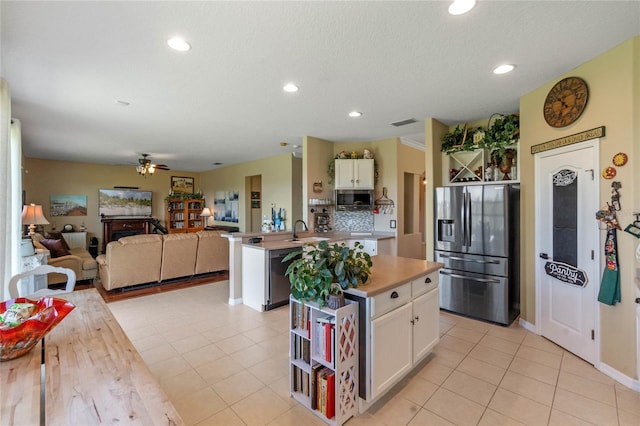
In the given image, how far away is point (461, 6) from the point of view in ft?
5.83

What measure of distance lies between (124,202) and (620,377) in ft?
34.3

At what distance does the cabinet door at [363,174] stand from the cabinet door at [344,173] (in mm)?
73

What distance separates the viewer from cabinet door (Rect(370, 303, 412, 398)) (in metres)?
1.89

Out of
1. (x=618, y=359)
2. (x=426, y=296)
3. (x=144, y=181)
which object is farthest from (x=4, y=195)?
(x=144, y=181)

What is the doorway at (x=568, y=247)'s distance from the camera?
2510mm

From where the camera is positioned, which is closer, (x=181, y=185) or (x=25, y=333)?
(x=25, y=333)

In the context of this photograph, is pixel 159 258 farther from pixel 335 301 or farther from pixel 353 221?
pixel 335 301

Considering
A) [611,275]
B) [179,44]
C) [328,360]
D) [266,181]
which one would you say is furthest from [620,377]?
[266,181]

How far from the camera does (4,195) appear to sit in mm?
2561

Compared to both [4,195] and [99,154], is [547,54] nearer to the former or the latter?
[4,195]

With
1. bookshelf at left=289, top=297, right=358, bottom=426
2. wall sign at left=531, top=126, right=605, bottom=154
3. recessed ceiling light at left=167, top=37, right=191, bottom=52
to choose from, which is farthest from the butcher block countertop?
recessed ceiling light at left=167, top=37, right=191, bottom=52

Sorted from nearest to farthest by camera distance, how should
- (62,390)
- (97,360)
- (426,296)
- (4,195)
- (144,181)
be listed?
(62,390)
(97,360)
(426,296)
(4,195)
(144,181)

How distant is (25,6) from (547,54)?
379 cm

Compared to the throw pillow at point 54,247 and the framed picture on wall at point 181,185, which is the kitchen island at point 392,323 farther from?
the framed picture on wall at point 181,185
